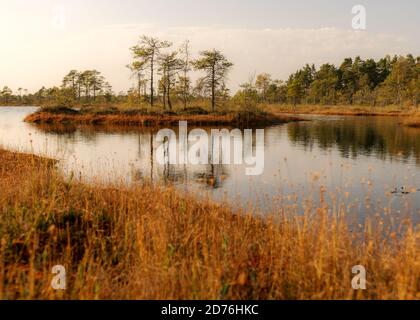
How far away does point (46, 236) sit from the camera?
21.0ft

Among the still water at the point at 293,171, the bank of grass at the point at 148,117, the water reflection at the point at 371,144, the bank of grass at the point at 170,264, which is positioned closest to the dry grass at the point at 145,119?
the bank of grass at the point at 148,117

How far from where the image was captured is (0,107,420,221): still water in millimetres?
11242

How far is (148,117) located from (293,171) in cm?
3105

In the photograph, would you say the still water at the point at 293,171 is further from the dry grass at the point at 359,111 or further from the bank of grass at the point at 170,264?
the dry grass at the point at 359,111

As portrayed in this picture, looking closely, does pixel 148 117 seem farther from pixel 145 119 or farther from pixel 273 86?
pixel 273 86

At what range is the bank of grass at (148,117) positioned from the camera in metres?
45.2

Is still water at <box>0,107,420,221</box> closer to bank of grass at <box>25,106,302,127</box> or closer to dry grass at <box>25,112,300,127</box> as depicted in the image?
dry grass at <box>25,112,300,127</box>

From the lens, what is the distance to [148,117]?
45.5m

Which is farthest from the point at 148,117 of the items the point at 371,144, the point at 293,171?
the point at 293,171

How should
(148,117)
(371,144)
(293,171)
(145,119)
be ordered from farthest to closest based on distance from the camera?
(148,117)
(145,119)
(371,144)
(293,171)

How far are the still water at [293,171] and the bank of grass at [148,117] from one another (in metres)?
13.7
